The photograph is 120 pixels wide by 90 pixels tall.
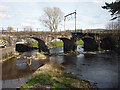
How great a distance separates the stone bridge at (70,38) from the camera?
26.9 m

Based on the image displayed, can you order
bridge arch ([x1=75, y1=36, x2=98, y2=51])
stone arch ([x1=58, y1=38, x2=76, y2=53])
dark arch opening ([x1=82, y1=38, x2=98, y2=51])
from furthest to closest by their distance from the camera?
dark arch opening ([x1=82, y1=38, x2=98, y2=51])
bridge arch ([x1=75, y1=36, x2=98, y2=51])
stone arch ([x1=58, y1=38, x2=76, y2=53])

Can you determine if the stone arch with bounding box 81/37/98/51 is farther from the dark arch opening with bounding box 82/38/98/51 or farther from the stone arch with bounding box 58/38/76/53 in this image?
the stone arch with bounding box 58/38/76/53

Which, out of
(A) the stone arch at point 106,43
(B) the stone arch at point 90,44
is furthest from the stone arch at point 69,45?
(A) the stone arch at point 106,43

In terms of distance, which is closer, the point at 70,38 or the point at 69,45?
the point at 70,38

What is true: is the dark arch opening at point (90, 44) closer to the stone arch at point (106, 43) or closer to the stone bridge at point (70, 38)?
the stone bridge at point (70, 38)

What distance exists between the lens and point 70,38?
36344 mm

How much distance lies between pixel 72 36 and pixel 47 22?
19270 mm

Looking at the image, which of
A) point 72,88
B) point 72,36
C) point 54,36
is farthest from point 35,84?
point 72,36

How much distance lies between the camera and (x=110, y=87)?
1074 cm

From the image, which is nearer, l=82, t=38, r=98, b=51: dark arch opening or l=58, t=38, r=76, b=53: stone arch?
l=58, t=38, r=76, b=53: stone arch

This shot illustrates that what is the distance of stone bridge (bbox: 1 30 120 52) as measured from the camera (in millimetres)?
26859

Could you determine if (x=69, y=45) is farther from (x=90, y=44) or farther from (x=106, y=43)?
(x=106, y=43)

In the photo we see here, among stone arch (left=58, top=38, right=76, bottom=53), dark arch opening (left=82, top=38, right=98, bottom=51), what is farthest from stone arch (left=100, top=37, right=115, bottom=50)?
stone arch (left=58, top=38, right=76, bottom=53)

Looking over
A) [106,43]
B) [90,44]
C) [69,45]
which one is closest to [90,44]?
[90,44]
